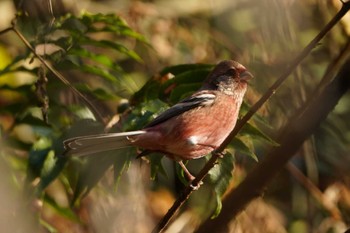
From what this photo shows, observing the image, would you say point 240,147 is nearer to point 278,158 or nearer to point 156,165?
point 278,158

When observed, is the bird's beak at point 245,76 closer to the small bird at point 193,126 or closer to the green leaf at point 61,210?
the small bird at point 193,126

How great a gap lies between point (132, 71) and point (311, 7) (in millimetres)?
1845

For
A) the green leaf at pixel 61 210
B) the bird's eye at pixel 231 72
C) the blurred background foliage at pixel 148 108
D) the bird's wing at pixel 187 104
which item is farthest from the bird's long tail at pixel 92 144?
the bird's eye at pixel 231 72

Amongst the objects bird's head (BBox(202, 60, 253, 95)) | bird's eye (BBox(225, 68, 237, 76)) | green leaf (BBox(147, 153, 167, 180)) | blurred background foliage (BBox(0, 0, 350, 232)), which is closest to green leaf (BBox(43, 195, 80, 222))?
blurred background foliage (BBox(0, 0, 350, 232))

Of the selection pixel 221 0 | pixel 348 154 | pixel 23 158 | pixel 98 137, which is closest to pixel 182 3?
pixel 221 0

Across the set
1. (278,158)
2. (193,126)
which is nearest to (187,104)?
(193,126)

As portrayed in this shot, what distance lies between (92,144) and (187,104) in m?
0.70

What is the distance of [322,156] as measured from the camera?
670 centimetres

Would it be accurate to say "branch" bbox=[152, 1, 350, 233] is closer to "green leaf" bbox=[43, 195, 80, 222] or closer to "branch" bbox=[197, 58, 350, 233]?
"branch" bbox=[197, 58, 350, 233]

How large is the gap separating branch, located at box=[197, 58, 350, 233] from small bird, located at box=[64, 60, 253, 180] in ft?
0.98

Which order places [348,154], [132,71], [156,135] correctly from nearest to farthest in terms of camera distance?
1. [156,135]
2. [348,154]
3. [132,71]

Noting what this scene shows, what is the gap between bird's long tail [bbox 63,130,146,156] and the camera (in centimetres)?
398

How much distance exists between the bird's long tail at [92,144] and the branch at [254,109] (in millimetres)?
554

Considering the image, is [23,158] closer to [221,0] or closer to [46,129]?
[46,129]
